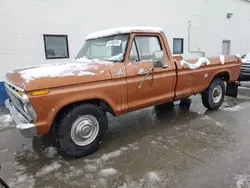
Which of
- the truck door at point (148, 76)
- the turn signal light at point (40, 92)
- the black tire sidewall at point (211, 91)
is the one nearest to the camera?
the turn signal light at point (40, 92)

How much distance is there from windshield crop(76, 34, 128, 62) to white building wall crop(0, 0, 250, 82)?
3.31 m

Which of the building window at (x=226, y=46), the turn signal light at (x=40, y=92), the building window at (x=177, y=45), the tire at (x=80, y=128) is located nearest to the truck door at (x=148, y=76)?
the tire at (x=80, y=128)

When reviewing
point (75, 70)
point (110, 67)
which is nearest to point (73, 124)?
point (75, 70)

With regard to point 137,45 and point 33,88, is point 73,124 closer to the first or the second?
point 33,88

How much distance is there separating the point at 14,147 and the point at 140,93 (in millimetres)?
2545

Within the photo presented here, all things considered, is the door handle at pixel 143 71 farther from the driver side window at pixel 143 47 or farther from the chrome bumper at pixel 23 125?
the chrome bumper at pixel 23 125

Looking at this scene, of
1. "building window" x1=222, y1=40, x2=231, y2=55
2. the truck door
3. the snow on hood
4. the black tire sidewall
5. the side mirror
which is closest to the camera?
the snow on hood

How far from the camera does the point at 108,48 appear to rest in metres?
3.94

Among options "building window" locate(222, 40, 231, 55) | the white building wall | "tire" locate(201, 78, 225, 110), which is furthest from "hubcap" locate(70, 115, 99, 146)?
"building window" locate(222, 40, 231, 55)

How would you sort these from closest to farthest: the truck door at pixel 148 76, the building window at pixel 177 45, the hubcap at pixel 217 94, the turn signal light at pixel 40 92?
the turn signal light at pixel 40 92
the truck door at pixel 148 76
the hubcap at pixel 217 94
the building window at pixel 177 45

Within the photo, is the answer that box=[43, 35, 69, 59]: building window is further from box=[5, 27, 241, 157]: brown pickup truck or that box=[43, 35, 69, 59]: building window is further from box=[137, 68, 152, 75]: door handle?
box=[137, 68, 152, 75]: door handle

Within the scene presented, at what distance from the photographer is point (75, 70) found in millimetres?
3164

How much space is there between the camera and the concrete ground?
9.11ft

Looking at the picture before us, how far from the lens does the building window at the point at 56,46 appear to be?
7.17 meters
